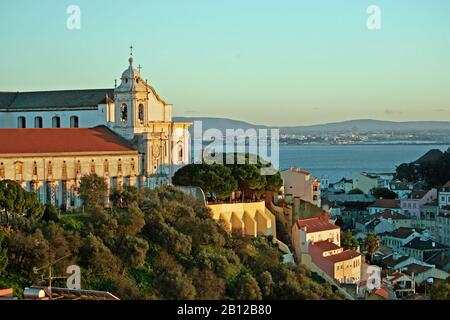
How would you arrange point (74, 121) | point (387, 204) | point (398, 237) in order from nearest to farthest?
point (74, 121) → point (398, 237) → point (387, 204)

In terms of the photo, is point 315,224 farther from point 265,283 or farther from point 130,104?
point 130,104

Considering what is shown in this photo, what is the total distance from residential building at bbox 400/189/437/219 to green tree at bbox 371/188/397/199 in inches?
144

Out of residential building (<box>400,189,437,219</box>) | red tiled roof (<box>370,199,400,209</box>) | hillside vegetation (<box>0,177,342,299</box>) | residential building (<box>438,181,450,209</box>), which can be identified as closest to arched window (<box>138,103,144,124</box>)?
hillside vegetation (<box>0,177,342,299</box>)

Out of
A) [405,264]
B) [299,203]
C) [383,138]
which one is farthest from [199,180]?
[383,138]

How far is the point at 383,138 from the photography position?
138000 millimetres

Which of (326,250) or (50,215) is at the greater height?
(50,215)

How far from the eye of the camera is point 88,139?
24.2 meters

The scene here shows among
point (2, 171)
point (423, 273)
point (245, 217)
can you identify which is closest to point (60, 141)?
point (2, 171)

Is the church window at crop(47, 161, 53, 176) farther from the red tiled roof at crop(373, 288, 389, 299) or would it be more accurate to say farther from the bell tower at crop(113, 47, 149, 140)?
the red tiled roof at crop(373, 288, 389, 299)

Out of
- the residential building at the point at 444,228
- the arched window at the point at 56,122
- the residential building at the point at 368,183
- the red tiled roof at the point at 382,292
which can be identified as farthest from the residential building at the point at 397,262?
the residential building at the point at 368,183

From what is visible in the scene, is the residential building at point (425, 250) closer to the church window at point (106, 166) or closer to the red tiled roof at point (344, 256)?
the red tiled roof at point (344, 256)

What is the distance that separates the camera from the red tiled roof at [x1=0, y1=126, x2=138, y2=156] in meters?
22.4

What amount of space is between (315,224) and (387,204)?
1506 cm
